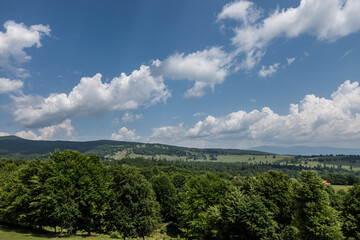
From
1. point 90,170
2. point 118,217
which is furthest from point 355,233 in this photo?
point 90,170

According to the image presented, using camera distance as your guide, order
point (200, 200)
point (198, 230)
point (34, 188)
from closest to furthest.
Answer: point (34, 188) → point (198, 230) → point (200, 200)

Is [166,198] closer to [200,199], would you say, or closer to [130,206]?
[200,199]

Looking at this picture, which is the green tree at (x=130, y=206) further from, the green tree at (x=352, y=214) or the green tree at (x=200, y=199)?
the green tree at (x=352, y=214)

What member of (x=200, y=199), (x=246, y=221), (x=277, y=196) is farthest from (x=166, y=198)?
(x=246, y=221)

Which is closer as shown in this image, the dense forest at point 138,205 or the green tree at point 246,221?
the green tree at point 246,221

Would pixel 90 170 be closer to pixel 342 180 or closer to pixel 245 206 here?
pixel 245 206

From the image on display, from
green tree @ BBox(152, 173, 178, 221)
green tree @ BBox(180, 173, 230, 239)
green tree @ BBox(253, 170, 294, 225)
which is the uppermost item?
green tree @ BBox(253, 170, 294, 225)

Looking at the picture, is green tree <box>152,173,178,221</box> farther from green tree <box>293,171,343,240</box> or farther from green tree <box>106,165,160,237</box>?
green tree <box>293,171,343,240</box>

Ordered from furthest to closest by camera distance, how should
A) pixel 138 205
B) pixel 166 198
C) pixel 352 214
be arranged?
pixel 166 198
pixel 138 205
pixel 352 214

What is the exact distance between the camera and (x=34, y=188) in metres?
32.8

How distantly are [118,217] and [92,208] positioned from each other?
6112 millimetres

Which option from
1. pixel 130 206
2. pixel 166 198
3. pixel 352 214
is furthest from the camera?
pixel 166 198

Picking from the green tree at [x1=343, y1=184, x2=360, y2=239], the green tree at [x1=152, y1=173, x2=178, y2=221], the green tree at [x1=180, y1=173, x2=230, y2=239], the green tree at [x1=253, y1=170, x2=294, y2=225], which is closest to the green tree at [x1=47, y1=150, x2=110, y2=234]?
the green tree at [x1=180, y1=173, x2=230, y2=239]

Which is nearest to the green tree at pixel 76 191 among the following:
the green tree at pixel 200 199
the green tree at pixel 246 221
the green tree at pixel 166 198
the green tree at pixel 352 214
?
the green tree at pixel 200 199
